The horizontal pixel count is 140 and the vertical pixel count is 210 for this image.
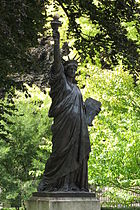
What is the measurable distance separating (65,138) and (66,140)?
39mm

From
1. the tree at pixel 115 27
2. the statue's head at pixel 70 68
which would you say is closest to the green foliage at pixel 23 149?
the tree at pixel 115 27

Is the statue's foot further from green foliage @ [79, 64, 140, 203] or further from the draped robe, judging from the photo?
green foliage @ [79, 64, 140, 203]

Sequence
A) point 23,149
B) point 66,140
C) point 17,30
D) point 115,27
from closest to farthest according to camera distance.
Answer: point 66,140 → point 115,27 → point 17,30 → point 23,149

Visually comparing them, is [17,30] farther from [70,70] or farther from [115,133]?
[115,133]

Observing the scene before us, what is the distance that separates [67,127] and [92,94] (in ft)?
32.5

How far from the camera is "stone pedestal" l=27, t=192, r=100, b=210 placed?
28.4ft

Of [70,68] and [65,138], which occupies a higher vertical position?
[70,68]

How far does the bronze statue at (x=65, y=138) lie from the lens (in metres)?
9.23

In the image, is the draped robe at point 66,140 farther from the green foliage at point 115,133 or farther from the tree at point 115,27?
Result: the green foliage at point 115,133

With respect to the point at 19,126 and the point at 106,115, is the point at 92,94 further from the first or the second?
the point at 19,126

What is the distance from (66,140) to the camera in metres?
9.30

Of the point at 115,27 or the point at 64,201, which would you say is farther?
the point at 115,27

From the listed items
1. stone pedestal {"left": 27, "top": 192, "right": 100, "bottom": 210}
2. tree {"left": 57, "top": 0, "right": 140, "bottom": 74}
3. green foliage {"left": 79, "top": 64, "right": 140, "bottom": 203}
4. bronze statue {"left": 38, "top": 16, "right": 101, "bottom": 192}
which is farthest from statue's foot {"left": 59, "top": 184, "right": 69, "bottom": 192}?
green foliage {"left": 79, "top": 64, "right": 140, "bottom": 203}

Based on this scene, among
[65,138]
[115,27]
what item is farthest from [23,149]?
[65,138]
